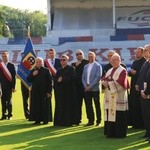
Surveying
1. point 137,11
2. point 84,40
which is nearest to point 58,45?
point 84,40

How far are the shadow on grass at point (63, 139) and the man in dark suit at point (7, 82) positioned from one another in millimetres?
1433

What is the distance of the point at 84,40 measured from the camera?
139 ft

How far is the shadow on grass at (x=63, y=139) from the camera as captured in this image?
362 inches

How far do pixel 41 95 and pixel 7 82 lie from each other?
146cm

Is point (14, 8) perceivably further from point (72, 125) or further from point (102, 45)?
point (72, 125)

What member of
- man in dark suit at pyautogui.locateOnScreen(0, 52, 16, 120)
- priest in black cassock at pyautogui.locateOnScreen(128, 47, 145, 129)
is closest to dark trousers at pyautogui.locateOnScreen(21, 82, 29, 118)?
man in dark suit at pyautogui.locateOnScreen(0, 52, 16, 120)

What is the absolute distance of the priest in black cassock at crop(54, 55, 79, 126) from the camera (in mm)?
12070

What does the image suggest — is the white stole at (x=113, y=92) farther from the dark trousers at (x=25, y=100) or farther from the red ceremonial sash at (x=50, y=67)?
the dark trousers at (x=25, y=100)

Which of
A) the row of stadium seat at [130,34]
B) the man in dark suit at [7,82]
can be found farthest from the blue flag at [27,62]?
the row of stadium seat at [130,34]

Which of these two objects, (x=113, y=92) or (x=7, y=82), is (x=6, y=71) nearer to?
(x=7, y=82)

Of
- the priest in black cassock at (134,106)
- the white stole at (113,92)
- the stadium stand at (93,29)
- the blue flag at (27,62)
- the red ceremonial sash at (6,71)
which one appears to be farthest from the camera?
the stadium stand at (93,29)

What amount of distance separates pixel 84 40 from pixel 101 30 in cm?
241

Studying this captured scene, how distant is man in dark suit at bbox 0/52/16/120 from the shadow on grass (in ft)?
4.70

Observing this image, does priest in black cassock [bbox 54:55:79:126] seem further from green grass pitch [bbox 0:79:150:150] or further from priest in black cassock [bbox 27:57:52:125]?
priest in black cassock [bbox 27:57:52:125]
